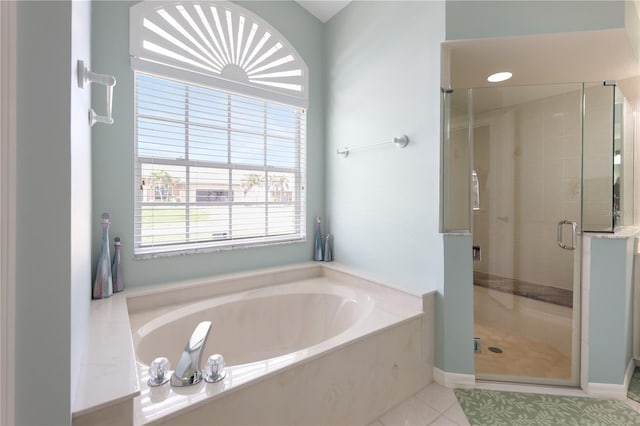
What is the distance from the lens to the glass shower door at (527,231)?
1820 millimetres

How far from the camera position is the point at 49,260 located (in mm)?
681

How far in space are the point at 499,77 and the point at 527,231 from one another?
1.19 meters

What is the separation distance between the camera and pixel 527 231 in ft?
6.79

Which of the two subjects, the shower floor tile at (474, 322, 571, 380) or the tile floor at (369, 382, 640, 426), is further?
the shower floor tile at (474, 322, 571, 380)

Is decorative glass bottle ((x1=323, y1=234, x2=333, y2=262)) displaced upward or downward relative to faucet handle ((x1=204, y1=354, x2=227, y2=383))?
upward

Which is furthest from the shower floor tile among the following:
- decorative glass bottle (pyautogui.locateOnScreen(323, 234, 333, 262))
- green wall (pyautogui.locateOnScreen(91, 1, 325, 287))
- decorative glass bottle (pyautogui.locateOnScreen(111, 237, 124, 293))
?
decorative glass bottle (pyautogui.locateOnScreen(111, 237, 124, 293))

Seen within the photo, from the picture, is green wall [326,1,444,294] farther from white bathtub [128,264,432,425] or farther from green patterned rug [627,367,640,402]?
green patterned rug [627,367,640,402]

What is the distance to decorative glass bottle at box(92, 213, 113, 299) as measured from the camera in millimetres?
1621

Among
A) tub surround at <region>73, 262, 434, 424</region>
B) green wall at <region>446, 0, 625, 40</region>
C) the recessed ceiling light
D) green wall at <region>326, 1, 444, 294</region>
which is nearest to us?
tub surround at <region>73, 262, 434, 424</region>

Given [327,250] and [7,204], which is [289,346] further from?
[7,204]

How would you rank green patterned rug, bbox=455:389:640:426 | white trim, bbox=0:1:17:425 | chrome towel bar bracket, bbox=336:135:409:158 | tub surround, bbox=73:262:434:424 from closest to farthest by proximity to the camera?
white trim, bbox=0:1:17:425, tub surround, bbox=73:262:434:424, green patterned rug, bbox=455:389:640:426, chrome towel bar bracket, bbox=336:135:409:158

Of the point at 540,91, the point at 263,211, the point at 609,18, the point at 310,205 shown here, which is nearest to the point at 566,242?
the point at 540,91

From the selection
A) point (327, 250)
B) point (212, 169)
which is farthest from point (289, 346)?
point (212, 169)

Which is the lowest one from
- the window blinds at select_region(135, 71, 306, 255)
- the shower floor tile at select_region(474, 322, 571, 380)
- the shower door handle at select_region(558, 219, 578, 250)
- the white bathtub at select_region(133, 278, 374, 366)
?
the shower floor tile at select_region(474, 322, 571, 380)
